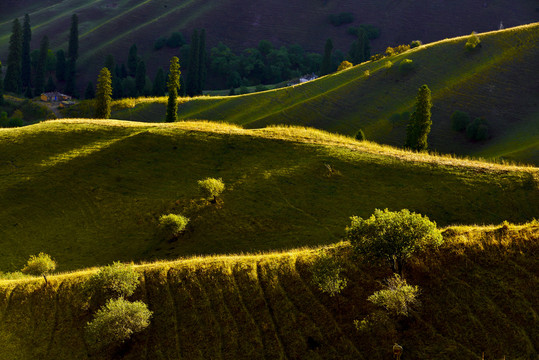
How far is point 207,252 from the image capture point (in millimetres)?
38344

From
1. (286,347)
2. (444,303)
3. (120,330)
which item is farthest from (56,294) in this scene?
(444,303)

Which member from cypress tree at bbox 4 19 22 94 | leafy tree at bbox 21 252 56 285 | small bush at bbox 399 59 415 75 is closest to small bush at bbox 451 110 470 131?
small bush at bbox 399 59 415 75

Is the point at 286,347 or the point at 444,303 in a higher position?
the point at 444,303

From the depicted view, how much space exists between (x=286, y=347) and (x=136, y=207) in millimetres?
27444

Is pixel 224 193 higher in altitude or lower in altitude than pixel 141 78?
higher

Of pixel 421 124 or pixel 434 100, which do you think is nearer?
pixel 421 124

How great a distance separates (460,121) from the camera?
7900 cm

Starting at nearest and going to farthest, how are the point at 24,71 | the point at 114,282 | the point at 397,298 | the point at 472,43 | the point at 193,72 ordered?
the point at 397,298 → the point at 114,282 → the point at 472,43 → the point at 193,72 → the point at 24,71

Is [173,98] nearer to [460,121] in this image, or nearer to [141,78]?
[460,121]

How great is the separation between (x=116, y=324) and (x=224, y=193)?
22.8m

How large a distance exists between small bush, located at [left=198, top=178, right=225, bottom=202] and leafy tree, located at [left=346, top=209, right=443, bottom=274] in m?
21.0

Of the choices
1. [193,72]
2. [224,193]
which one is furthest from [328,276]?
[193,72]

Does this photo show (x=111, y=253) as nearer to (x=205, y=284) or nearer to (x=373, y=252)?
(x=205, y=284)

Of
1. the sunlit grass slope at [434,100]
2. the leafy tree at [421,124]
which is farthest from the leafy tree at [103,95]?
the leafy tree at [421,124]
